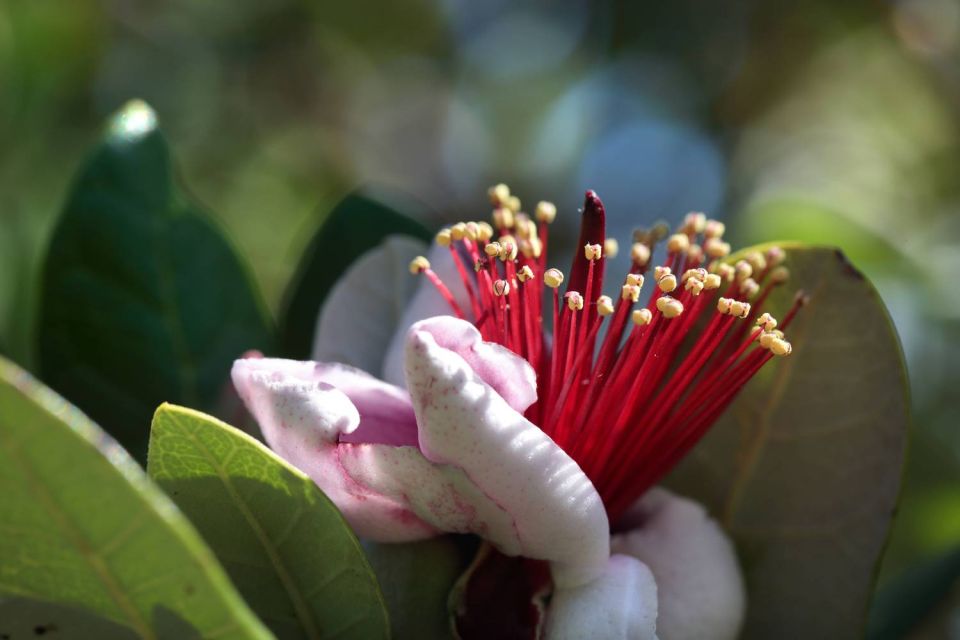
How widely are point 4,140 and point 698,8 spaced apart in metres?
2.03

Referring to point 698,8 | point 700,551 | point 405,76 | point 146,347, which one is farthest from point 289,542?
point 405,76

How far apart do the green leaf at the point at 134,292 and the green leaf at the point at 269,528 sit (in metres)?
0.50

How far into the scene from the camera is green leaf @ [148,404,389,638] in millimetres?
853

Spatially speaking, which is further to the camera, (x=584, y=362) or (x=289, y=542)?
(x=584, y=362)

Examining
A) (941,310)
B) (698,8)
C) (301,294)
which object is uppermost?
(698,8)

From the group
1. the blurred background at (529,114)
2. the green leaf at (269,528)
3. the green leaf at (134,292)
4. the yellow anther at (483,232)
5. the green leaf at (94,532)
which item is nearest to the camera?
the green leaf at (94,532)

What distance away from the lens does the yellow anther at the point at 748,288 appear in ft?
3.53

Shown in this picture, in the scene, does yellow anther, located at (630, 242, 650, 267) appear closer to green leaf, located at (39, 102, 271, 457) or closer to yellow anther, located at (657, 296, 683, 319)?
yellow anther, located at (657, 296, 683, 319)

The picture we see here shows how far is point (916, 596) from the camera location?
1.45 meters

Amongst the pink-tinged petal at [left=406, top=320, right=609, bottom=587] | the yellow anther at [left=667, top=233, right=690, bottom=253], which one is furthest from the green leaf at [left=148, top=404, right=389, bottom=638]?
Result: the yellow anther at [left=667, top=233, right=690, bottom=253]

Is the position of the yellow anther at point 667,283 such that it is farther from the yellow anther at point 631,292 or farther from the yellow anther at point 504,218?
the yellow anther at point 504,218

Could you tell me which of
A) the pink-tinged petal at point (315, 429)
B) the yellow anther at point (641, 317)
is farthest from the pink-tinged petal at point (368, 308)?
the yellow anther at point (641, 317)

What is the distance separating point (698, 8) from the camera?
3.41 metres

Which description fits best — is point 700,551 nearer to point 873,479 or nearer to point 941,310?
→ point 873,479
